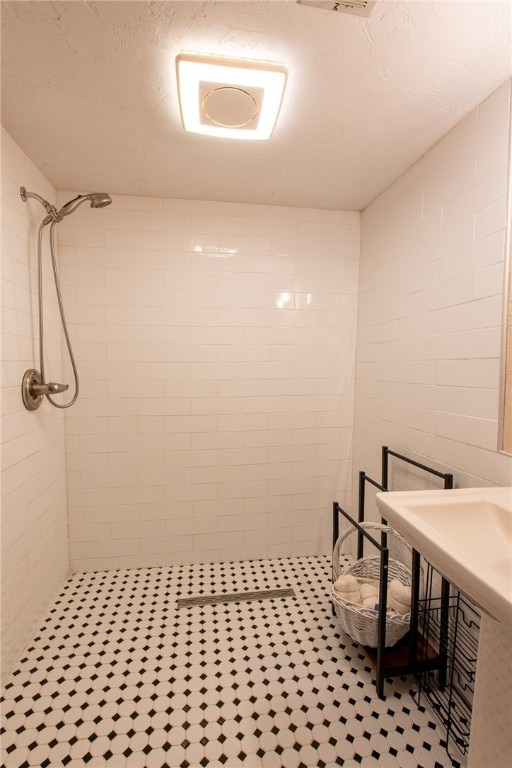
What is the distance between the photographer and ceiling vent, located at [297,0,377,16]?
0.95m

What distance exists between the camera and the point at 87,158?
1747 mm

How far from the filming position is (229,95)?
4.17 ft

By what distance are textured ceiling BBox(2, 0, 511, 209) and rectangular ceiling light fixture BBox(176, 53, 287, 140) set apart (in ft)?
0.12

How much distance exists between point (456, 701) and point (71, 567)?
2.11 meters

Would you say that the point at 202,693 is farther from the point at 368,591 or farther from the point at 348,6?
the point at 348,6

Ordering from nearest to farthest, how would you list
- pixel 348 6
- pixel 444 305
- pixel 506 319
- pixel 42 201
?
pixel 348 6 → pixel 506 319 → pixel 444 305 → pixel 42 201

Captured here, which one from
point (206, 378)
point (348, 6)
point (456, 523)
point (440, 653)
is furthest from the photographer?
point (206, 378)

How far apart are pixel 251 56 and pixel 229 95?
0.14 metres

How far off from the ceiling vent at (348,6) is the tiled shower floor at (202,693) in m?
2.27

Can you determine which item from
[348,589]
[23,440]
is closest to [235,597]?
[348,589]

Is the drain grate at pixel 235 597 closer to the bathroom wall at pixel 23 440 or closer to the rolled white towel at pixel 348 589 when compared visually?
the rolled white towel at pixel 348 589

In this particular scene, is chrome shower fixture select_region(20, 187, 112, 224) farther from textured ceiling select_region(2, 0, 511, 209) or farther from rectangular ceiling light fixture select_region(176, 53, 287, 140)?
rectangular ceiling light fixture select_region(176, 53, 287, 140)

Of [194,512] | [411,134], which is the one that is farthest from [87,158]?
[194,512]

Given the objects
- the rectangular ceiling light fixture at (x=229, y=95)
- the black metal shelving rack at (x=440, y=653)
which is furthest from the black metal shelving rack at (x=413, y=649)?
the rectangular ceiling light fixture at (x=229, y=95)
